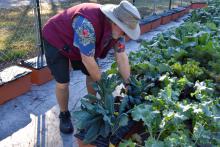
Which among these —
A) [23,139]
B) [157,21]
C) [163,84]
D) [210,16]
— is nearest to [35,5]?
[23,139]

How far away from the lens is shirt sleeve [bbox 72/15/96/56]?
8.95 feet

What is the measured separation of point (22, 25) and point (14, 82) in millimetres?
3478

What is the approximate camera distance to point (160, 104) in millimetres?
2674

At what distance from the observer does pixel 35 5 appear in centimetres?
485

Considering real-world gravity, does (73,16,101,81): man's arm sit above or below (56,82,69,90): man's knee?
above

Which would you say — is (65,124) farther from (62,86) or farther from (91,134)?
(91,134)

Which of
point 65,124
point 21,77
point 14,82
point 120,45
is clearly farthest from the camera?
point 21,77

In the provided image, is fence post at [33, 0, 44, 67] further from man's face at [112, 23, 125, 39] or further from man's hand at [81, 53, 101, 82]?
man's face at [112, 23, 125, 39]

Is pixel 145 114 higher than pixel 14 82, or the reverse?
pixel 145 114

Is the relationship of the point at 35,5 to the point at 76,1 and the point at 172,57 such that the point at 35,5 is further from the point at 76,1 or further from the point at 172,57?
the point at 76,1

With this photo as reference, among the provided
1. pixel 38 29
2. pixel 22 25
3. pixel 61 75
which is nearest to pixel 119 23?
pixel 61 75

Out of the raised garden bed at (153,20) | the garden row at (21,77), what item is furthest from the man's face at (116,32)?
the raised garden bed at (153,20)

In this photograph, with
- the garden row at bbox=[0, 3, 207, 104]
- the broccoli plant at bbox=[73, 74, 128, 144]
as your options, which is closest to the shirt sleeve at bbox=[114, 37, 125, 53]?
the broccoli plant at bbox=[73, 74, 128, 144]

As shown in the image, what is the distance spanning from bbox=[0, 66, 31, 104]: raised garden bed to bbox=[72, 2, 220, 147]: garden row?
1.62 m
